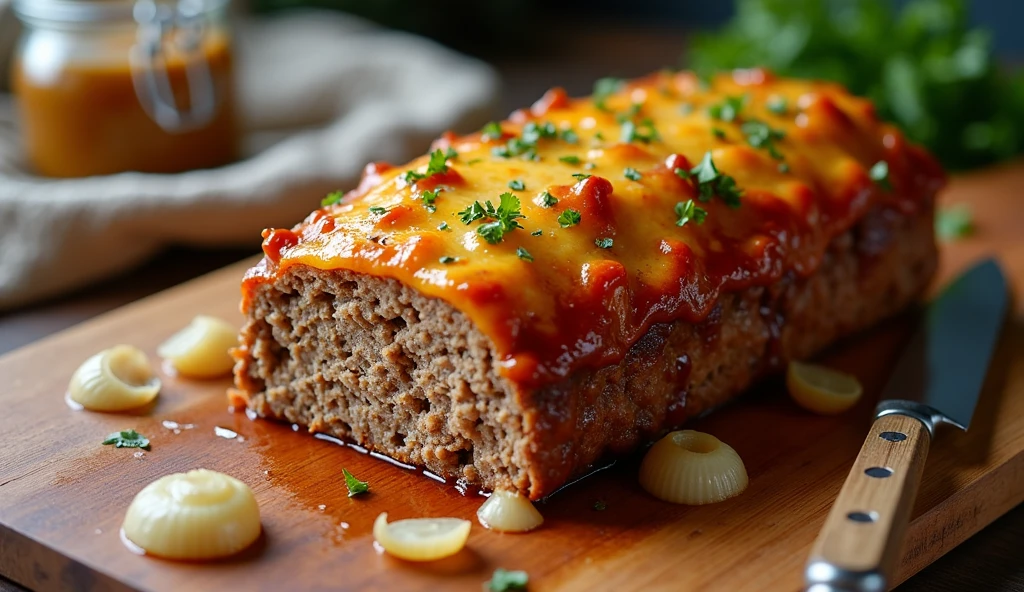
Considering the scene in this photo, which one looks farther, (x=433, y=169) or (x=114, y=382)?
(x=114, y=382)

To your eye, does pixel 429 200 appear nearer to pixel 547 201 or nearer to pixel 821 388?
pixel 547 201

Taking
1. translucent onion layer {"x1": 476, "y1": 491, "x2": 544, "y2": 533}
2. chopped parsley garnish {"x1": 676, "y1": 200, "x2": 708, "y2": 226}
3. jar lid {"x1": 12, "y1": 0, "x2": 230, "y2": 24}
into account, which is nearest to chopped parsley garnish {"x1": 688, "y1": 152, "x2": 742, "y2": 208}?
chopped parsley garnish {"x1": 676, "y1": 200, "x2": 708, "y2": 226}

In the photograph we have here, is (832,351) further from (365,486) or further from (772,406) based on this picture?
(365,486)

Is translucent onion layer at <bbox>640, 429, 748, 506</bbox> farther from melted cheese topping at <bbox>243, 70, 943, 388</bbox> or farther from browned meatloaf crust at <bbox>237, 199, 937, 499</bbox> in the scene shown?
melted cheese topping at <bbox>243, 70, 943, 388</bbox>

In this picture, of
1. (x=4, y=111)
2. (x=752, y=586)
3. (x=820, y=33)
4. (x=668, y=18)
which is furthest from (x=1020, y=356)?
(x=668, y=18)

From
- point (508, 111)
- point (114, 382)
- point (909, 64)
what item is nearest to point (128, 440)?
point (114, 382)

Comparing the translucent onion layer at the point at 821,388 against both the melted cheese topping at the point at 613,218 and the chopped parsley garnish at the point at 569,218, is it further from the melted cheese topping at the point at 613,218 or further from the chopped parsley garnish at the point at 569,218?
Answer: the chopped parsley garnish at the point at 569,218

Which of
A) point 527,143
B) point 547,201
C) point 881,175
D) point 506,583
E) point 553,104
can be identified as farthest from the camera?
point 553,104
